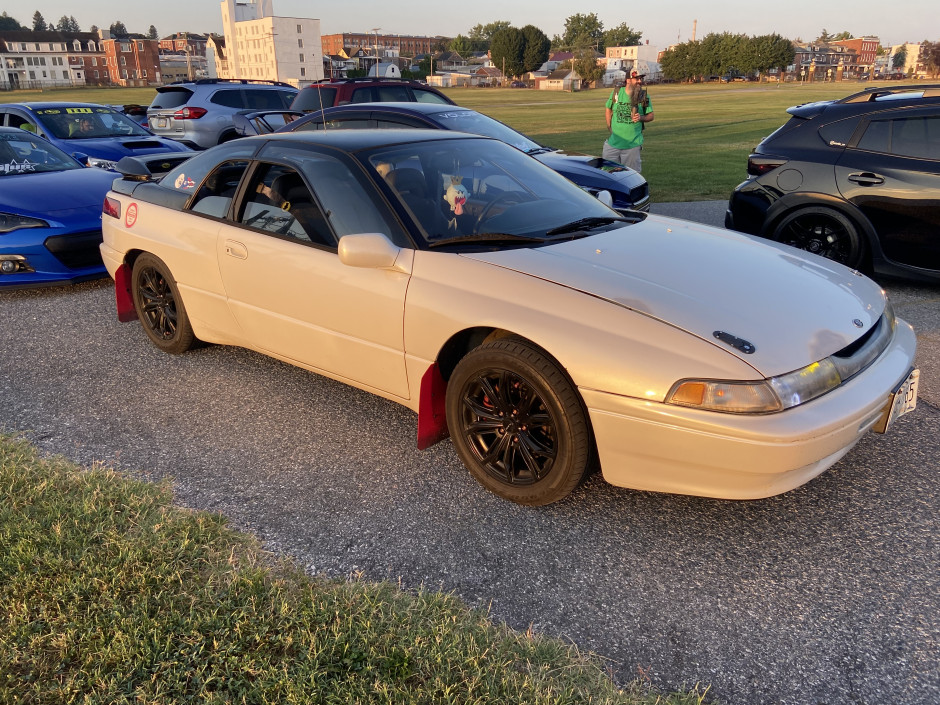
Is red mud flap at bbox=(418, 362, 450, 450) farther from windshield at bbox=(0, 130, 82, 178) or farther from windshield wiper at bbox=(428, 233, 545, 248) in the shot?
windshield at bbox=(0, 130, 82, 178)

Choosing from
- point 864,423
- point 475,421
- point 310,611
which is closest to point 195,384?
point 475,421

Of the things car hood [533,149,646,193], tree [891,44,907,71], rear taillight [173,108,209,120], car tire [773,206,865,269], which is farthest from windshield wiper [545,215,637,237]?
tree [891,44,907,71]

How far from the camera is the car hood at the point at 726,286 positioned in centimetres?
275

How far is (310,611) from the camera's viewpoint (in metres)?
2.38

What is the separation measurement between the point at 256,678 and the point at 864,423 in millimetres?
2330

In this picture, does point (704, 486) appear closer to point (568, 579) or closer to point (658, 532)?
point (658, 532)

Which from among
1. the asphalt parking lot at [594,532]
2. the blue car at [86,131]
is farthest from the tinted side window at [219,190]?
the blue car at [86,131]

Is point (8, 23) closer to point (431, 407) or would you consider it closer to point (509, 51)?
point (509, 51)

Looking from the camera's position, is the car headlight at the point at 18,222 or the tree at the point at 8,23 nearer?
the car headlight at the point at 18,222

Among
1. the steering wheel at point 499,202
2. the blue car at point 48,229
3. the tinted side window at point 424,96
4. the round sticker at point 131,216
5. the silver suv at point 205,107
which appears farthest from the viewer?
the silver suv at point 205,107

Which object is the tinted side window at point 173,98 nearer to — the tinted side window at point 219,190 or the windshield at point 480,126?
the windshield at point 480,126

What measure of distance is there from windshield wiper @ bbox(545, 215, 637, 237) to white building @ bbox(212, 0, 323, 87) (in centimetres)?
9277

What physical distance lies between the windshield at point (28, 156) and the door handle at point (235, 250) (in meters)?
4.49

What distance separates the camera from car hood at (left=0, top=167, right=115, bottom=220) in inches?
251
